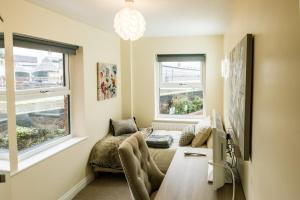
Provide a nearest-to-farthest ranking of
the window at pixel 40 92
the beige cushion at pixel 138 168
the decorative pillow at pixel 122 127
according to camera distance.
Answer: the beige cushion at pixel 138 168
the window at pixel 40 92
the decorative pillow at pixel 122 127

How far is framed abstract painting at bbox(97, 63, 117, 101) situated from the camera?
13.5 feet

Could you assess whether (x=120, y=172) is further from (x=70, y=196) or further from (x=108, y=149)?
(x=70, y=196)

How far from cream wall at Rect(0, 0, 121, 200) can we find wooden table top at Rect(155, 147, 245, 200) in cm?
A: 145

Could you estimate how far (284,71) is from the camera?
818mm

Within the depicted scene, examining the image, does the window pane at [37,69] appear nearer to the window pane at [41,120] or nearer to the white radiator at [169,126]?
the window pane at [41,120]

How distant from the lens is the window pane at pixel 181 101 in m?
5.15

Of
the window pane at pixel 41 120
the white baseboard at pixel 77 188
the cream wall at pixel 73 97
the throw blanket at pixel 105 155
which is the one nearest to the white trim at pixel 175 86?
the cream wall at pixel 73 97

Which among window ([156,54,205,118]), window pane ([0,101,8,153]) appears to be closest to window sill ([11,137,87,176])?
window pane ([0,101,8,153])

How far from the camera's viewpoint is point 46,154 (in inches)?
116

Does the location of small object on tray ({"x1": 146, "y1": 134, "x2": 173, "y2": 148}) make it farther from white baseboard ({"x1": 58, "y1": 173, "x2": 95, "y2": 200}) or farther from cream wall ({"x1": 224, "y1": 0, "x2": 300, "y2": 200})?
cream wall ({"x1": 224, "y1": 0, "x2": 300, "y2": 200})

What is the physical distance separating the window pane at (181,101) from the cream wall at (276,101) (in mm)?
3824

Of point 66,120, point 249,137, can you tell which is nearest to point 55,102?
point 66,120

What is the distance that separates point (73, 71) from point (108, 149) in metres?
1.24

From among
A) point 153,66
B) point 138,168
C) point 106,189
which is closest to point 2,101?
point 138,168
